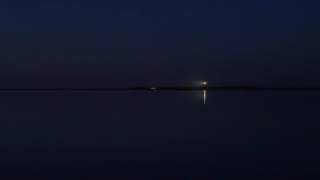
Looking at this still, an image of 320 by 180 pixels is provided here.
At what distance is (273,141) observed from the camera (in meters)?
17.4

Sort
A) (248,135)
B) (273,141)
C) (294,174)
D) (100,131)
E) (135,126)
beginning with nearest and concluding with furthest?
(294,174) < (273,141) < (248,135) < (100,131) < (135,126)

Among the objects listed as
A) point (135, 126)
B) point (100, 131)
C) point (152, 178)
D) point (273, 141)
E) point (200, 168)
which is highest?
point (135, 126)

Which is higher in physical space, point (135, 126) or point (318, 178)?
point (135, 126)

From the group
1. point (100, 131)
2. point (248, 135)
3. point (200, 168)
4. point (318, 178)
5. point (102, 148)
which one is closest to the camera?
point (318, 178)

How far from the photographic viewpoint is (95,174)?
1147 cm

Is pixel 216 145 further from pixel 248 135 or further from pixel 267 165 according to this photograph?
pixel 267 165

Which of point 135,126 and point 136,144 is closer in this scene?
point 136,144

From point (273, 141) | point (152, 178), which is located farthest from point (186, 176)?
point (273, 141)

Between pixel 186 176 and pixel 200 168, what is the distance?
125 centimetres

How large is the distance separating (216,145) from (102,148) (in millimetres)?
4349

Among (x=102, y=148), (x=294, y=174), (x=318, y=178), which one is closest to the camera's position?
(x=318, y=178)

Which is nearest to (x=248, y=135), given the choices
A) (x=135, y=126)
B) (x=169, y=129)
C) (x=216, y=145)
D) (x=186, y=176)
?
(x=216, y=145)

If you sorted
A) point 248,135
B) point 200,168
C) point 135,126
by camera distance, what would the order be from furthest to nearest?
point 135,126
point 248,135
point 200,168

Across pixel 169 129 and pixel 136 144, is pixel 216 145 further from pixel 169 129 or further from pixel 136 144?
pixel 169 129
